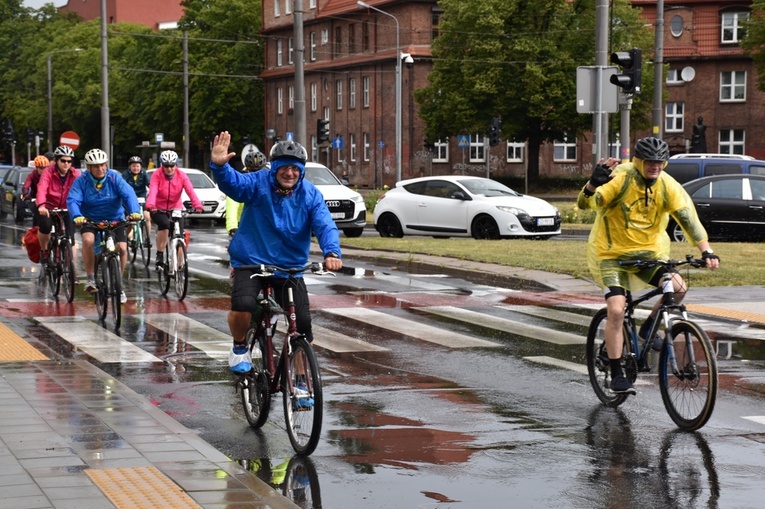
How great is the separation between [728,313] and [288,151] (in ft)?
26.3

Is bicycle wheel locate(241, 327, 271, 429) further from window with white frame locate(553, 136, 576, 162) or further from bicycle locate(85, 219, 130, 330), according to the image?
window with white frame locate(553, 136, 576, 162)

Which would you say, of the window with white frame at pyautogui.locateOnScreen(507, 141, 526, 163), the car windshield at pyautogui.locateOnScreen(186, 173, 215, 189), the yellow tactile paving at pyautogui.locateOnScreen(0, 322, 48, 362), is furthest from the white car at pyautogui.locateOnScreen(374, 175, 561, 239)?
the window with white frame at pyautogui.locateOnScreen(507, 141, 526, 163)

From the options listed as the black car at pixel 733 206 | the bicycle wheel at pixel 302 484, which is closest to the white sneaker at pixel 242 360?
the bicycle wheel at pixel 302 484

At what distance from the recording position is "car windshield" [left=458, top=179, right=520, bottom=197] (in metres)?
27.6

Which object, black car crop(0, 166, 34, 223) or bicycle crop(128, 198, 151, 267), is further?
black car crop(0, 166, 34, 223)

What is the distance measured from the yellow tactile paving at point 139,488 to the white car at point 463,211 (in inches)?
825

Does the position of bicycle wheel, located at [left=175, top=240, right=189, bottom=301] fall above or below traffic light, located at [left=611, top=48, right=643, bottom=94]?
below

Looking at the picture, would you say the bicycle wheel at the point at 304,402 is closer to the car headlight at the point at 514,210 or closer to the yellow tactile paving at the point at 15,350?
the yellow tactile paving at the point at 15,350

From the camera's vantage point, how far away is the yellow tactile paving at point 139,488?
5.57 metres

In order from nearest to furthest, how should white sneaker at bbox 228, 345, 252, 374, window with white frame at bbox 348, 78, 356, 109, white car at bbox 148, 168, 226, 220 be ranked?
white sneaker at bbox 228, 345, 252, 374, white car at bbox 148, 168, 226, 220, window with white frame at bbox 348, 78, 356, 109

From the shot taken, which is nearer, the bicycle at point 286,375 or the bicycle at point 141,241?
the bicycle at point 286,375

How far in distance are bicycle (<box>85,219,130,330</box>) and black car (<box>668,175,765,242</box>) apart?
1414cm

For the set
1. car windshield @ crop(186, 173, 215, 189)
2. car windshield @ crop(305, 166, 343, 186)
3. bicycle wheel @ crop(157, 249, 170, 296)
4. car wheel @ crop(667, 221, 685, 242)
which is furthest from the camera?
car windshield @ crop(186, 173, 215, 189)

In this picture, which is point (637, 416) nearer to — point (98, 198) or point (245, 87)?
point (98, 198)
